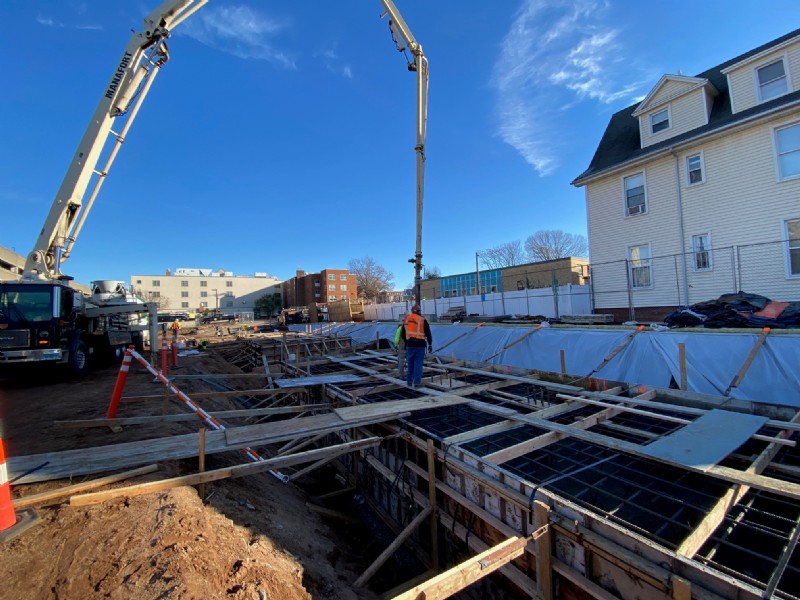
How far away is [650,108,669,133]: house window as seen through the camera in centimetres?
1469

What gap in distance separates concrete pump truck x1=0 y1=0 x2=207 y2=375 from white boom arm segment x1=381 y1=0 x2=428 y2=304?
6.30m

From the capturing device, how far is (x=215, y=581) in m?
2.61

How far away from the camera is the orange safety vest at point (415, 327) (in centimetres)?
706

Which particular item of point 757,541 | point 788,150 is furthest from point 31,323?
point 788,150

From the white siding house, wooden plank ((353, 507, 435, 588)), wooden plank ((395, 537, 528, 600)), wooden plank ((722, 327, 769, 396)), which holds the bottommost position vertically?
wooden plank ((353, 507, 435, 588))

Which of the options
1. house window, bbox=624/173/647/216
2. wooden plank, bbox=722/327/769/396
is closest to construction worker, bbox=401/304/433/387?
wooden plank, bbox=722/327/769/396

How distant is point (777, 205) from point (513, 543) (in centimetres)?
1560

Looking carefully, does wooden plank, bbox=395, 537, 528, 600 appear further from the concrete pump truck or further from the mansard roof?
the mansard roof

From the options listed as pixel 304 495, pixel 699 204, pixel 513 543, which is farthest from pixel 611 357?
pixel 699 204

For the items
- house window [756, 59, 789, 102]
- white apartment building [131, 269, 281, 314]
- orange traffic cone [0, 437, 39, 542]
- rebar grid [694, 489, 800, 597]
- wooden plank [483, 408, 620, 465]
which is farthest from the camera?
white apartment building [131, 269, 281, 314]

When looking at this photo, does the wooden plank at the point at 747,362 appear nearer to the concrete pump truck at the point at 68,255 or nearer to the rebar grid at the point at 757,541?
the rebar grid at the point at 757,541

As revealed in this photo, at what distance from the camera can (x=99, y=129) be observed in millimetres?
10641

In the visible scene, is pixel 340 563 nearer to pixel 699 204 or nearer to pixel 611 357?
pixel 611 357

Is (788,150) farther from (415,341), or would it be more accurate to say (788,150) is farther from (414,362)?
(414,362)
